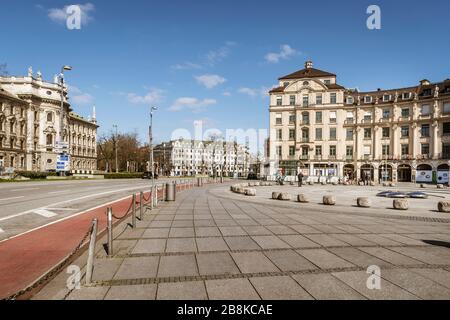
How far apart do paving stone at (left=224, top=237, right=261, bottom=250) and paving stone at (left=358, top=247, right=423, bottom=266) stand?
9.12 feet

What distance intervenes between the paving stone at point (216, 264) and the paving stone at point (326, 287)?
4.24 feet

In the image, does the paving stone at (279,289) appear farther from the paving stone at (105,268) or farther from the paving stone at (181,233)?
the paving stone at (181,233)

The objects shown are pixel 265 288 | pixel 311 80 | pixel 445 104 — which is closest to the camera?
pixel 265 288

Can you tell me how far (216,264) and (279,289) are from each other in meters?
1.69

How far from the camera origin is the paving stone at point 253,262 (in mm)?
5945

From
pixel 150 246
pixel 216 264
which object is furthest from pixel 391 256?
pixel 150 246

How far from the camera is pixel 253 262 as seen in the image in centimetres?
642

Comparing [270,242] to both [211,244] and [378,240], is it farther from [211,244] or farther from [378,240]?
[378,240]

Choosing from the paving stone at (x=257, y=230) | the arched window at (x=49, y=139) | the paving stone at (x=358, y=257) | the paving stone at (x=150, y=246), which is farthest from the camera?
the arched window at (x=49, y=139)

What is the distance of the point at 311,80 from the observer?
192ft

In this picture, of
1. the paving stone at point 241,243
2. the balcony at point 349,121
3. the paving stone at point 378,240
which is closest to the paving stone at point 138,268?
the paving stone at point 241,243
